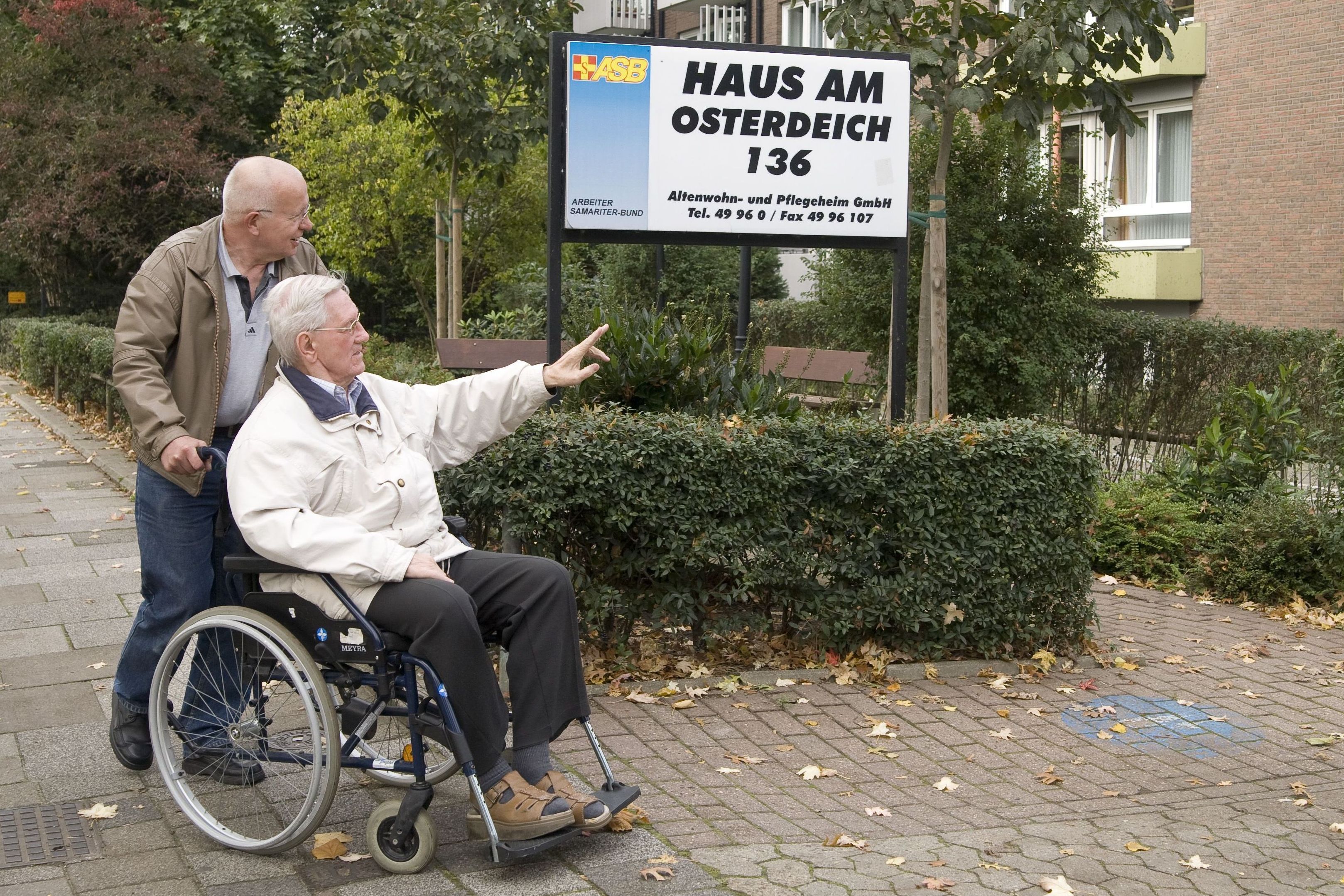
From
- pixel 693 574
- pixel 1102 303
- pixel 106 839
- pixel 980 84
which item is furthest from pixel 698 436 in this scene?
pixel 1102 303

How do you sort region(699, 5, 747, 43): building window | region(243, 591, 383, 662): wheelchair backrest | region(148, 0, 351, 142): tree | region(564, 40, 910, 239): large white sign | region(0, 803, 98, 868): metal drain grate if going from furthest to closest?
region(699, 5, 747, 43): building window → region(148, 0, 351, 142): tree → region(564, 40, 910, 239): large white sign → region(0, 803, 98, 868): metal drain grate → region(243, 591, 383, 662): wheelchair backrest

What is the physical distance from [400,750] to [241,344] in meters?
1.45

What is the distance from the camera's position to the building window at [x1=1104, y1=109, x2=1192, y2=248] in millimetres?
21453

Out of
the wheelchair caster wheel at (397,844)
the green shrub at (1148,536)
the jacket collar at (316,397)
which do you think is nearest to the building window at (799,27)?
the green shrub at (1148,536)

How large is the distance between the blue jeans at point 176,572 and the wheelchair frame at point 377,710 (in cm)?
24

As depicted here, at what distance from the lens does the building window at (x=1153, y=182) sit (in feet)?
70.4

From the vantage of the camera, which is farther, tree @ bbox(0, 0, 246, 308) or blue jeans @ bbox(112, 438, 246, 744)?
tree @ bbox(0, 0, 246, 308)

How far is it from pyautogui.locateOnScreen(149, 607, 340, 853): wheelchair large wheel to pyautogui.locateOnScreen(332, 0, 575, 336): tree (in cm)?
907

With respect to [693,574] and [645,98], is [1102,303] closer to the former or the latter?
[645,98]

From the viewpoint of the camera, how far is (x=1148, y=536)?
832 cm

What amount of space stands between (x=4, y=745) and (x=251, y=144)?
2186 cm

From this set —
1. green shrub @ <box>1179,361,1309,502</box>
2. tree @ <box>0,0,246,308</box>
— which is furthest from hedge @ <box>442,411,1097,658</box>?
tree @ <box>0,0,246,308</box>

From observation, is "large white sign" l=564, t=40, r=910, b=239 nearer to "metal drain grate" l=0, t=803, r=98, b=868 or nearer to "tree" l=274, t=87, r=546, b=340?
"metal drain grate" l=0, t=803, r=98, b=868

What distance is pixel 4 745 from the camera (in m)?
4.81
